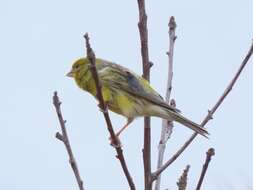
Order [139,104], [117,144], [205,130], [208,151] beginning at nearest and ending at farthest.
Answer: [208,151]
[117,144]
[205,130]
[139,104]

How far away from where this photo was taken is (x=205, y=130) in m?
3.61

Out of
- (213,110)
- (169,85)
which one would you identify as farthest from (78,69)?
(213,110)

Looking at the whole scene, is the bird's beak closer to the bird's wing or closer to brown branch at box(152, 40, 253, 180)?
the bird's wing

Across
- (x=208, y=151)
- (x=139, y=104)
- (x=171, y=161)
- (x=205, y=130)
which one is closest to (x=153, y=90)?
(x=139, y=104)

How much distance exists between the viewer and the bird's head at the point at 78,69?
4946mm

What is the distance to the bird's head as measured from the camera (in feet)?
16.2

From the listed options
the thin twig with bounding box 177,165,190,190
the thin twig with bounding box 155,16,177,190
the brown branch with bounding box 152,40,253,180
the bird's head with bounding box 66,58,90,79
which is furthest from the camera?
the bird's head with bounding box 66,58,90,79

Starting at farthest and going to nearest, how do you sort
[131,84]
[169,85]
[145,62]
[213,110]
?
[131,84] → [169,85] → [213,110] → [145,62]

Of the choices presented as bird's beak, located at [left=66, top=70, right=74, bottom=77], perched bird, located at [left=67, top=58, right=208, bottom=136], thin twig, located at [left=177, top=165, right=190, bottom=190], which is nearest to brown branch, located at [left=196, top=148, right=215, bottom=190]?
thin twig, located at [left=177, top=165, right=190, bottom=190]

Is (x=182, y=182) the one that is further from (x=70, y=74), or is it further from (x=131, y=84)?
(x=70, y=74)

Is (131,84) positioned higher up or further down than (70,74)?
further down

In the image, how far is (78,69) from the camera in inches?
198

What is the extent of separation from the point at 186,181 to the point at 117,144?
1.36ft

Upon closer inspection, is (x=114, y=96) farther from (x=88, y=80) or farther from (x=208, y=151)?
(x=208, y=151)
